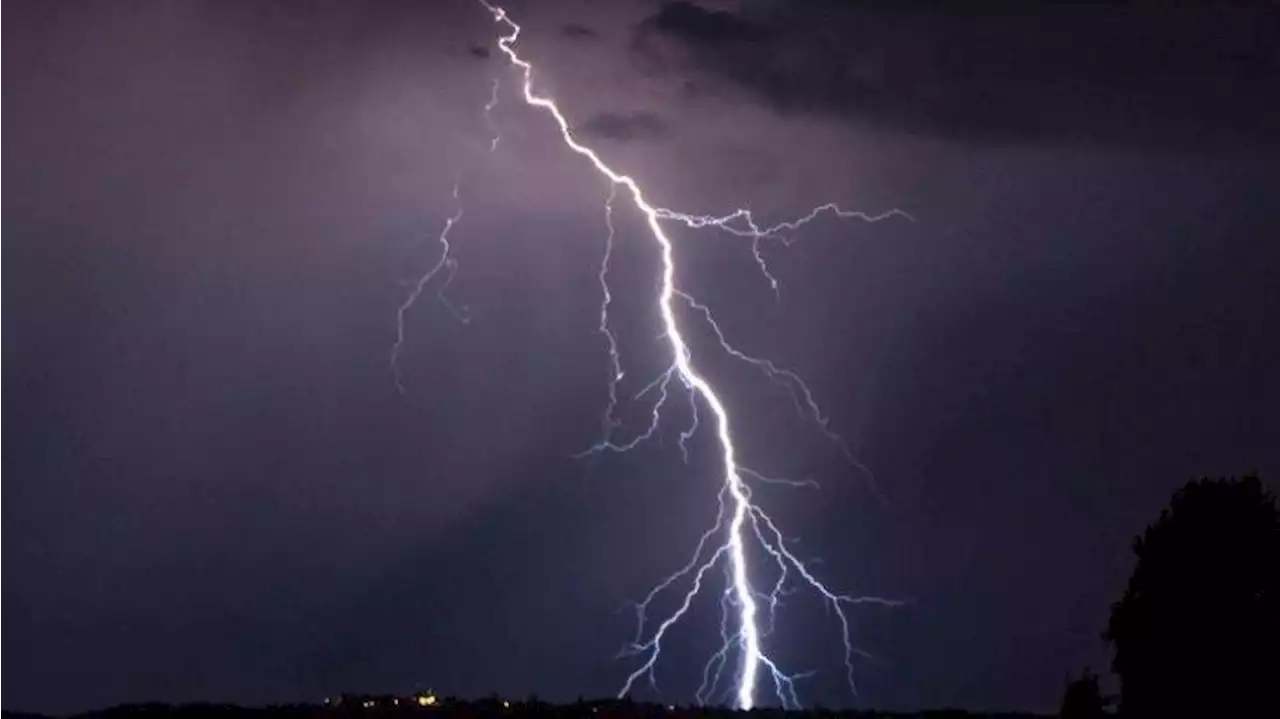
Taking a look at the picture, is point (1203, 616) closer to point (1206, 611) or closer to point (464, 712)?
point (1206, 611)

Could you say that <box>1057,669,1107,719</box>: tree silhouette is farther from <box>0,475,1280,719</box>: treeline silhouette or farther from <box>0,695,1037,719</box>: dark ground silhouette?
<box>0,695,1037,719</box>: dark ground silhouette

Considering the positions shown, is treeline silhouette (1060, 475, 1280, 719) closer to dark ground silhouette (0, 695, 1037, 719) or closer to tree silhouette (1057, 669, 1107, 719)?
tree silhouette (1057, 669, 1107, 719)

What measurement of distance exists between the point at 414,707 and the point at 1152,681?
13.2 meters

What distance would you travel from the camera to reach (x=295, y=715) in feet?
86.0

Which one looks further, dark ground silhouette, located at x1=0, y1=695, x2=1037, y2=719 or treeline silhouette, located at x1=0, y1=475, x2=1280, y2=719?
dark ground silhouette, located at x1=0, y1=695, x2=1037, y2=719

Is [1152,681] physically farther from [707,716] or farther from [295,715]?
[295,715]

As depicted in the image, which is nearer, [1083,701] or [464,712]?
[1083,701]

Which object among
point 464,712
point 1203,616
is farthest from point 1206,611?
point 464,712

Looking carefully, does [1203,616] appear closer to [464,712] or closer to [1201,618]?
[1201,618]

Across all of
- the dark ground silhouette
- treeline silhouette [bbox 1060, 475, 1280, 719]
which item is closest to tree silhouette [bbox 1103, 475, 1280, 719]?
treeline silhouette [bbox 1060, 475, 1280, 719]

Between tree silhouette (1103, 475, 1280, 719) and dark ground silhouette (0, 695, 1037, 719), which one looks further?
dark ground silhouette (0, 695, 1037, 719)

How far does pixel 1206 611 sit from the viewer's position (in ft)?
55.4

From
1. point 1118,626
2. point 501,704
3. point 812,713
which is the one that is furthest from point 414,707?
point 1118,626

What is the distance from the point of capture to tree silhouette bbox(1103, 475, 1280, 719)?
16688mm
